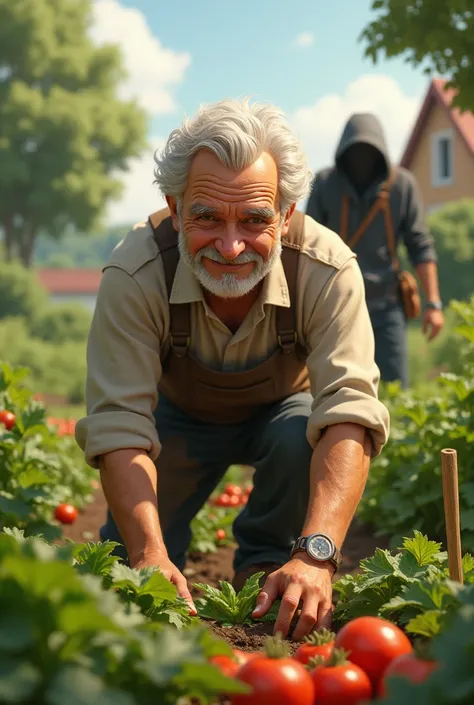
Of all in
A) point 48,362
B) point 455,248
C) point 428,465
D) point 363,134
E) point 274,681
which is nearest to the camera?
point 274,681

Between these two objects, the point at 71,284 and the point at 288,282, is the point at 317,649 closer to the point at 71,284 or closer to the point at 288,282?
the point at 288,282

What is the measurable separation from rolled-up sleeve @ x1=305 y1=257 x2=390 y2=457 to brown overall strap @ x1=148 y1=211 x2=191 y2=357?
0.44 m

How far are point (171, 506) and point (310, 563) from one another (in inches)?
62.5

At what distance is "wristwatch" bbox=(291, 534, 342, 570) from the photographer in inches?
112

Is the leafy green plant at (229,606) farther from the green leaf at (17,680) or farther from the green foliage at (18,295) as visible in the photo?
the green foliage at (18,295)

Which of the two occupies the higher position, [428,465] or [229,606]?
[428,465]

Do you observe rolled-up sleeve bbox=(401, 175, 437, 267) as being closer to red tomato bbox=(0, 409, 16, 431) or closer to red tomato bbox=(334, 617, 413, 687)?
red tomato bbox=(0, 409, 16, 431)

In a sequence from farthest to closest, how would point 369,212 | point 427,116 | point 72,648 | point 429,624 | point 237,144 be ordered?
point 427,116
point 369,212
point 237,144
point 429,624
point 72,648

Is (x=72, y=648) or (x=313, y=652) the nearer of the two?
Result: (x=72, y=648)

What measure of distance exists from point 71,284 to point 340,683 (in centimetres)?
6708

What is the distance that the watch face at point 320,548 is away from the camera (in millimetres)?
2854

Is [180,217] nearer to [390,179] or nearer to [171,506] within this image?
[171,506]

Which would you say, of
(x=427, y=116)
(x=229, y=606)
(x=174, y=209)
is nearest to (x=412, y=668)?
(x=229, y=606)

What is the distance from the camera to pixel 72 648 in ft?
5.26
